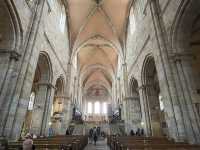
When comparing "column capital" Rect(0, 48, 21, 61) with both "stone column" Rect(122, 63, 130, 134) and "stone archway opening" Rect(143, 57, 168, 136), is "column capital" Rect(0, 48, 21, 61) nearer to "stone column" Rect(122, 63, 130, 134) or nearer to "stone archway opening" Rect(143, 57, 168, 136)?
"stone archway opening" Rect(143, 57, 168, 136)

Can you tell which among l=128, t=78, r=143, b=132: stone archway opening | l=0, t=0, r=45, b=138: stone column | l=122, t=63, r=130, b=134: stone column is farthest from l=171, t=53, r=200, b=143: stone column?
l=122, t=63, r=130, b=134: stone column

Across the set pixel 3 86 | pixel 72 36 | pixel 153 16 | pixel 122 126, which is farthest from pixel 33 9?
pixel 122 126

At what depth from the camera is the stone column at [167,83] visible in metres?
8.18

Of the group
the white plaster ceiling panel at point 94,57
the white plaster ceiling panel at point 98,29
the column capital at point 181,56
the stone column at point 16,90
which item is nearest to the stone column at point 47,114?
the stone column at point 16,90

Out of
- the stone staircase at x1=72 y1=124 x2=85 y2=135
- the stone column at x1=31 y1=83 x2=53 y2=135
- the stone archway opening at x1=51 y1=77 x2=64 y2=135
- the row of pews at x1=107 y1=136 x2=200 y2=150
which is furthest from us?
the stone staircase at x1=72 y1=124 x2=85 y2=135

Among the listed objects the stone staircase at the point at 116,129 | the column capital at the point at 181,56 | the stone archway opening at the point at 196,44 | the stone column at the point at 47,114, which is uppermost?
the stone archway opening at the point at 196,44

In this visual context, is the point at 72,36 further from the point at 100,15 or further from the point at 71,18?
the point at 100,15

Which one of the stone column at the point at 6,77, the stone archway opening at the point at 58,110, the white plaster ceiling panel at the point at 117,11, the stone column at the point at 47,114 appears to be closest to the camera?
the stone column at the point at 6,77

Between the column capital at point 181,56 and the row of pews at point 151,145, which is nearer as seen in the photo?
the row of pews at point 151,145

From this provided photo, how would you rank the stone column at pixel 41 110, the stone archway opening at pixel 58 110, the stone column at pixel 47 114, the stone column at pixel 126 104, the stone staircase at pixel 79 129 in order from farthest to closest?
the stone staircase at pixel 79 129 < the stone column at pixel 126 104 < the stone archway opening at pixel 58 110 < the stone column at pixel 47 114 < the stone column at pixel 41 110

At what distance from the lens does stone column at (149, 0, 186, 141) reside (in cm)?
818

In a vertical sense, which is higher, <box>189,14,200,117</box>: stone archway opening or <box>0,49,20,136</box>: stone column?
<box>189,14,200,117</box>: stone archway opening

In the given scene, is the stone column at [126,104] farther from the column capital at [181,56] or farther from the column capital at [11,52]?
the column capital at [11,52]

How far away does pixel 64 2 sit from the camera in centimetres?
1864
